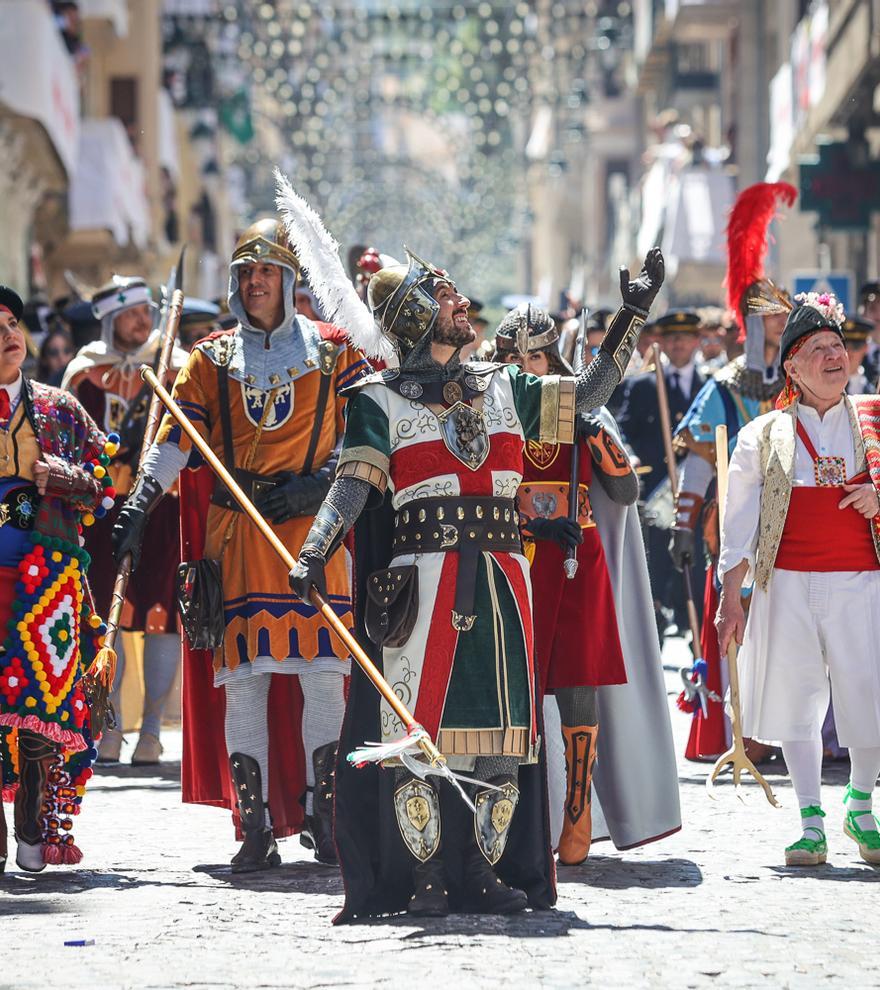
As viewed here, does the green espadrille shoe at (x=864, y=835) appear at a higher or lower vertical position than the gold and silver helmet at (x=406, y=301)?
lower

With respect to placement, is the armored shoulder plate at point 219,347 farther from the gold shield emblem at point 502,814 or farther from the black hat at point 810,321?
the gold shield emblem at point 502,814

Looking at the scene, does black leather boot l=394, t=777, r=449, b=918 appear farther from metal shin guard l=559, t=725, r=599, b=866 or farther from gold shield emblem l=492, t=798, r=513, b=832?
metal shin guard l=559, t=725, r=599, b=866

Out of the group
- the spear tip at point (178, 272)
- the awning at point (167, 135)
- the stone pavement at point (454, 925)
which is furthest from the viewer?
the awning at point (167, 135)

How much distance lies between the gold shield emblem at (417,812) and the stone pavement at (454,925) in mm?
267

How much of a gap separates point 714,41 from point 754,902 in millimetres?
36377

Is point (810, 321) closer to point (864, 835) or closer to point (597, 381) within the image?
point (597, 381)

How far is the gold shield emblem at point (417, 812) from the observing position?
6809 millimetres

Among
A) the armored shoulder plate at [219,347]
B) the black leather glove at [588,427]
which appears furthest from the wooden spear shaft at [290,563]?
the black leather glove at [588,427]

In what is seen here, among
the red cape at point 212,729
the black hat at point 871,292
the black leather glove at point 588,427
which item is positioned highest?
the black hat at point 871,292

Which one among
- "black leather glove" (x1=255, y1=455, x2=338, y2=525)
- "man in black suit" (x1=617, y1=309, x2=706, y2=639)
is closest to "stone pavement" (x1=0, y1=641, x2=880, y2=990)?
"black leather glove" (x1=255, y1=455, x2=338, y2=525)

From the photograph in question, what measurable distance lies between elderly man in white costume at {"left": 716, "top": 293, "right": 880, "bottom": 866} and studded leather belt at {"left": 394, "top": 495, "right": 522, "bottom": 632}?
4.10 feet

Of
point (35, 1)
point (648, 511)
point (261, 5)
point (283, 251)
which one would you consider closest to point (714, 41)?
point (261, 5)

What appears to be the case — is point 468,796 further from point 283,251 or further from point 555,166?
point 555,166

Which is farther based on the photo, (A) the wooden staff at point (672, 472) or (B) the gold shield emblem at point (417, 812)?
(A) the wooden staff at point (672, 472)
